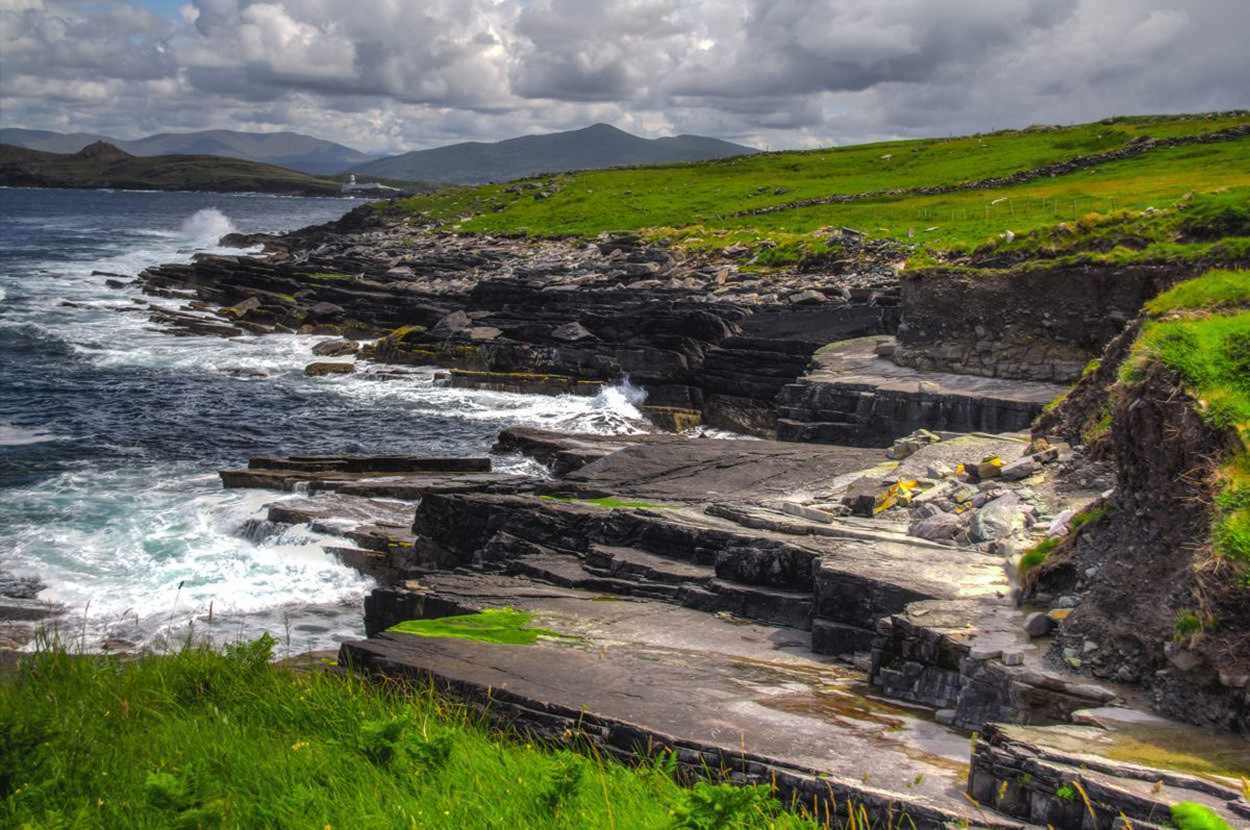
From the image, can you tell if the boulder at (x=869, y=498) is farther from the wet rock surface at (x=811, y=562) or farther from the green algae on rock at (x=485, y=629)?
the green algae on rock at (x=485, y=629)

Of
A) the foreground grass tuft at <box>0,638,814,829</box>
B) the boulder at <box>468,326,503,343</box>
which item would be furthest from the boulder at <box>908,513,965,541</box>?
the boulder at <box>468,326,503,343</box>

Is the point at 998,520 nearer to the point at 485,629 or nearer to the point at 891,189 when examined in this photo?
the point at 485,629

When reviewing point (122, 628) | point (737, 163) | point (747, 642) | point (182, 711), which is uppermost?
point (737, 163)

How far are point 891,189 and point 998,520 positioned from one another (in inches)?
2397

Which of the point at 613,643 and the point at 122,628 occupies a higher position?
the point at 613,643

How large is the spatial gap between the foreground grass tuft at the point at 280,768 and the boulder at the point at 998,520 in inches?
247

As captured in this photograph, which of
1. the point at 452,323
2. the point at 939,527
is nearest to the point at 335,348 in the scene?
the point at 452,323

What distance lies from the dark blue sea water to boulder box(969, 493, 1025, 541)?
795 centimetres

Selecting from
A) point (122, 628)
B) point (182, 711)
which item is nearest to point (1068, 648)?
point (182, 711)

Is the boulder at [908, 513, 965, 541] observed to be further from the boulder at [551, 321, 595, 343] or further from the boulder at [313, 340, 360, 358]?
the boulder at [313, 340, 360, 358]

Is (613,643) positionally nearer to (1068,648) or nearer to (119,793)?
(1068,648)

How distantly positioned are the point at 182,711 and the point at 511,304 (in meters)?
35.0

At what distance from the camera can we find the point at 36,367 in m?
37.1

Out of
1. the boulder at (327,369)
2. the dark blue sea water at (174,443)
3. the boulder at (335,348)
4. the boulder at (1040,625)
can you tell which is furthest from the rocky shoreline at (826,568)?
the boulder at (335,348)
